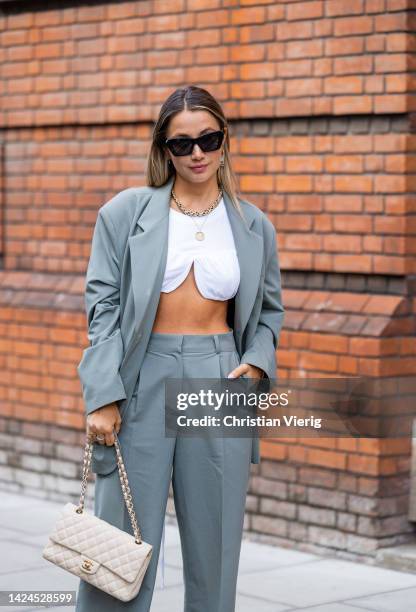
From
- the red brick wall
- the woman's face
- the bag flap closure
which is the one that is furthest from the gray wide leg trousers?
the red brick wall

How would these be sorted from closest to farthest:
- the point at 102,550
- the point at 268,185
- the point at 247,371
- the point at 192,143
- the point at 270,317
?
the point at 102,550, the point at 192,143, the point at 247,371, the point at 270,317, the point at 268,185

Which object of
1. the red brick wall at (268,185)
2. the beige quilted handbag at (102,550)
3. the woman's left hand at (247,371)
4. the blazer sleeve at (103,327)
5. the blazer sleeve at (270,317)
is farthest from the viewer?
the red brick wall at (268,185)

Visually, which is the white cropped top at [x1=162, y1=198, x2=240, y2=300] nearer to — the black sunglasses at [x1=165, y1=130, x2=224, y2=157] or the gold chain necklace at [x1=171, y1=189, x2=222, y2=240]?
the gold chain necklace at [x1=171, y1=189, x2=222, y2=240]

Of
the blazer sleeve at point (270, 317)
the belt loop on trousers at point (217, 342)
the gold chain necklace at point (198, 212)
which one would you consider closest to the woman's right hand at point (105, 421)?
the belt loop on trousers at point (217, 342)

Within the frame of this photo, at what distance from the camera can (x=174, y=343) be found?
4762mm

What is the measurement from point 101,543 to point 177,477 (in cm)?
35

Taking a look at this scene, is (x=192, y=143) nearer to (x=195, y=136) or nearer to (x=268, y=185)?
(x=195, y=136)

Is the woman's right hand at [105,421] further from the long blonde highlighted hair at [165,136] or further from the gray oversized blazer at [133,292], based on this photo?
the long blonde highlighted hair at [165,136]

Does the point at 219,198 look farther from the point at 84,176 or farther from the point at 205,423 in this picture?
the point at 84,176

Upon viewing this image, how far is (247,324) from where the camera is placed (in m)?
4.94

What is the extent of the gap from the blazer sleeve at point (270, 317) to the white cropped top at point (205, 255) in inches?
7.3

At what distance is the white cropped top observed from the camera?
4.78m

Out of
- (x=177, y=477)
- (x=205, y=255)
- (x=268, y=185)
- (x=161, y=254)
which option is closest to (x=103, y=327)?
(x=161, y=254)

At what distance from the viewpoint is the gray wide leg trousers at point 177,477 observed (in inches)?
187
